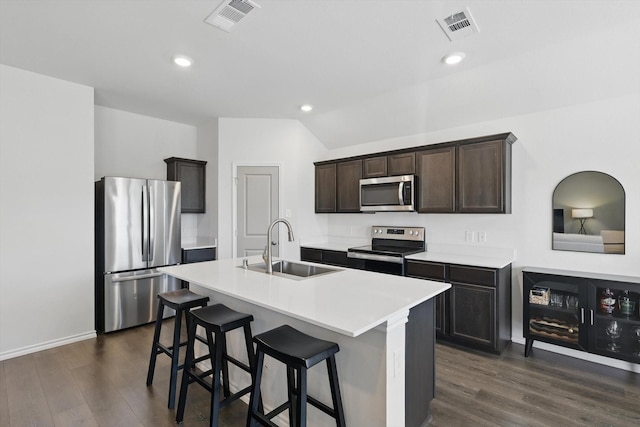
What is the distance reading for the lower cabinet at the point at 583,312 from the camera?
2.67 m

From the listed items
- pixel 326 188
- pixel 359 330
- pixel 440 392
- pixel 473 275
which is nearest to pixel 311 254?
pixel 326 188

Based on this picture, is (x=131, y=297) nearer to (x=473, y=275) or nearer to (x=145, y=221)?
(x=145, y=221)

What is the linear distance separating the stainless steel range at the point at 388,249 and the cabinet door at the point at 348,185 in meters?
0.48

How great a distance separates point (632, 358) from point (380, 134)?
3.39 metres

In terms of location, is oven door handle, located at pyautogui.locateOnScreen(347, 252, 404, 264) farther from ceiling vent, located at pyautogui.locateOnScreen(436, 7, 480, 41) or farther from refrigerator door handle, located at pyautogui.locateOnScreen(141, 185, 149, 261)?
refrigerator door handle, located at pyautogui.locateOnScreen(141, 185, 149, 261)

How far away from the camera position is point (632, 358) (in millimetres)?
2598

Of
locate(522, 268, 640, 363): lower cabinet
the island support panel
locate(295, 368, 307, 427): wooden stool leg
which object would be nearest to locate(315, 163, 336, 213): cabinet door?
locate(522, 268, 640, 363): lower cabinet

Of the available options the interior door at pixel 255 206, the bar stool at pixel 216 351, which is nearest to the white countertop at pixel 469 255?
the interior door at pixel 255 206

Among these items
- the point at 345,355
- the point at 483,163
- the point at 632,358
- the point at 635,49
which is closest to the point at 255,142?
the point at 483,163

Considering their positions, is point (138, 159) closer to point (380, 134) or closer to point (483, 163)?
point (380, 134)

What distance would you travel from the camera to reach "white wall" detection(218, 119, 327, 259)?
4691 mm

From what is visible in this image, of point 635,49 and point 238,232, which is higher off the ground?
point 635,49

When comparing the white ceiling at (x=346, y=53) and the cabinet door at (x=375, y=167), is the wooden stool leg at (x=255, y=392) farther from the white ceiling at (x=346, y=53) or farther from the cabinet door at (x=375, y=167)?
the cabinet door at (x=375, y=167)

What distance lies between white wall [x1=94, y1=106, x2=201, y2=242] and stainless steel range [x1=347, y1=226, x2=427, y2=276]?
9.05 feet
